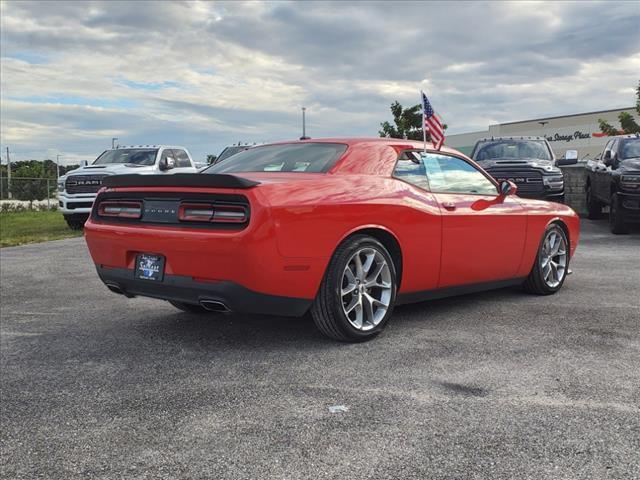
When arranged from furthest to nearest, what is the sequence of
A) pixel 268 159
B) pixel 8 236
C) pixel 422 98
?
pixel 8 236, pixel 422 98, pixel 268 159

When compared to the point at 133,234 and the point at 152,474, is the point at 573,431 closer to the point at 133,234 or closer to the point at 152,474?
the point at 152,474

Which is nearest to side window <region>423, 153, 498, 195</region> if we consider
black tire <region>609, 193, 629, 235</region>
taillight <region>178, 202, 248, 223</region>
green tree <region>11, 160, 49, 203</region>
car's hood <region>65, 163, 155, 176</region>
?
taillight <region>178, 202, 248, 223</region>

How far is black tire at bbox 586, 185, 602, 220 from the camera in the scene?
1500 centimetres

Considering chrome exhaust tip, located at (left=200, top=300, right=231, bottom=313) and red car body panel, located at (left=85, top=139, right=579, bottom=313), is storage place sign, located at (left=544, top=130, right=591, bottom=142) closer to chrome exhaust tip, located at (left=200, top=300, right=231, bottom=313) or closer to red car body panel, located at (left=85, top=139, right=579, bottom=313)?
red car body panel, located at (left=85, top=139, right=579, bottom=313)

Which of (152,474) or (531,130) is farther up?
(531,130)

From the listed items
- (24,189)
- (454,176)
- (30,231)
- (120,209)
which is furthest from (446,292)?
(24,189)

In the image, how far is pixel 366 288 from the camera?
15.3 feet

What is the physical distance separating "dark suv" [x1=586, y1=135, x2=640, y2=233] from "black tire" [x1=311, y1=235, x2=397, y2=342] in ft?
27.8

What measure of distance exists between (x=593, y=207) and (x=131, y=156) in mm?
10688

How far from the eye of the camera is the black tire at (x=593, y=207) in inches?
590

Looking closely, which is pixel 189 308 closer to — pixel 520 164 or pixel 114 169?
pixel 520 164

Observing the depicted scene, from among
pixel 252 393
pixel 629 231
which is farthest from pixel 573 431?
pixel 629 231

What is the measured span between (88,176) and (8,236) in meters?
2.11

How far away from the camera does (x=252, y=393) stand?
3.64 m
